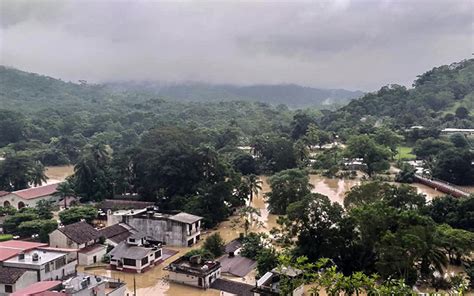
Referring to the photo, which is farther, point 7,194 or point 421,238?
point 7,194

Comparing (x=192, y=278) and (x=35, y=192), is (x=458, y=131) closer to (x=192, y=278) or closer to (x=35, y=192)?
(x=192, y=278)

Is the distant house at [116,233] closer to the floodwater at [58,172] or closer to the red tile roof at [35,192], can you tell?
the red tile roof at [35,192]

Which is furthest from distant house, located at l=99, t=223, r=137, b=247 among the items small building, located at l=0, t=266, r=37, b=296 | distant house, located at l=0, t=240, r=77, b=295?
small building, located at l=0, t=266, r=37, b=296

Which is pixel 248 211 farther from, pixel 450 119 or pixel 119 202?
pixel 450 119

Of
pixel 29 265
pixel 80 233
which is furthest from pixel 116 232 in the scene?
pixel 29 265

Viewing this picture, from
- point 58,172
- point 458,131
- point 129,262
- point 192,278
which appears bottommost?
point 58,172

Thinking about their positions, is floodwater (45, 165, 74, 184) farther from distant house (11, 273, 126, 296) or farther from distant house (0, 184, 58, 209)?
distant house (11, 273, 126, 296)

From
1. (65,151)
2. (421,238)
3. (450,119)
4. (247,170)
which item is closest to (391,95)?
(450,119)
